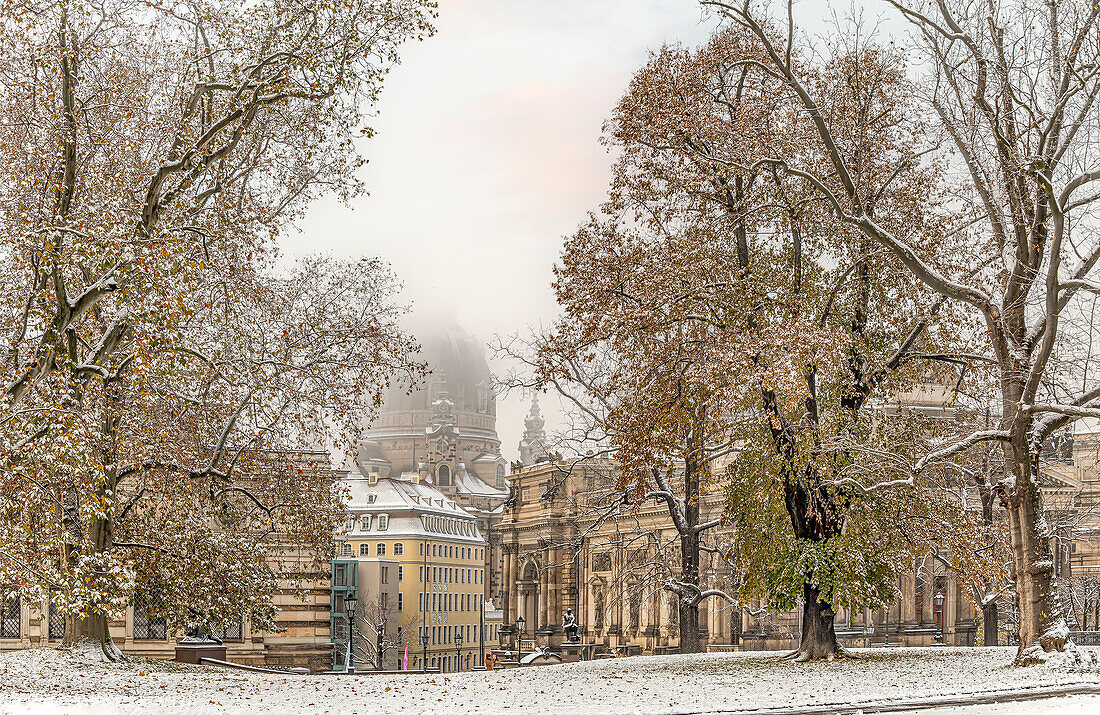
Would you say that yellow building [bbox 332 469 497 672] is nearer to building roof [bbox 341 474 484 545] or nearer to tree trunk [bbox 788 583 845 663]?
building roof [bbox 341 474 484 545]

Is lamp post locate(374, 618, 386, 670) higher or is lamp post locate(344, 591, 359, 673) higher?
lamp post locate(344, 591, 359, 673)

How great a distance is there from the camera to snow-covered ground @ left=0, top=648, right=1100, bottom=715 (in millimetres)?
15906

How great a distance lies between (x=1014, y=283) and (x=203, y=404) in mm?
15817

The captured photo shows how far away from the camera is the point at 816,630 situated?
24.2m

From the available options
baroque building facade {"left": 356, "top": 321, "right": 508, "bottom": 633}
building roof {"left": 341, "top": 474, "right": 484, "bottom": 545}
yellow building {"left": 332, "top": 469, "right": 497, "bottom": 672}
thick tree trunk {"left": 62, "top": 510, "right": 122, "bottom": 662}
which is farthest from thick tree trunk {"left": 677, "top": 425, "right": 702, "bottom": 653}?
baroque building facade {"left": 356, "top": 321, "right": 508, "bottom": 633}

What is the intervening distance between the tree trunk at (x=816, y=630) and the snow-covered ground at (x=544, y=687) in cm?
58

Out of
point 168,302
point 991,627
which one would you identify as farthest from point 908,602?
point 168,302

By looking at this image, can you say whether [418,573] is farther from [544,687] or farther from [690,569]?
[544,687]

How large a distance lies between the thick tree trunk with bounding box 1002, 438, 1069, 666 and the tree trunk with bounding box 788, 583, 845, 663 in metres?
4.84

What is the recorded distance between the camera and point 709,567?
187 feet

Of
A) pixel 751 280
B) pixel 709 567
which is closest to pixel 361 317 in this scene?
pixel 751 280

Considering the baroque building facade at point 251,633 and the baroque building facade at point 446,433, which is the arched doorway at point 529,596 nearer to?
the baroque building facade at point 251,633

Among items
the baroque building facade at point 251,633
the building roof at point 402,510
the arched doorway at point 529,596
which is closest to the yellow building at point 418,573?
the building roof at point 402,510

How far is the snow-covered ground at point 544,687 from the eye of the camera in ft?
52.2
